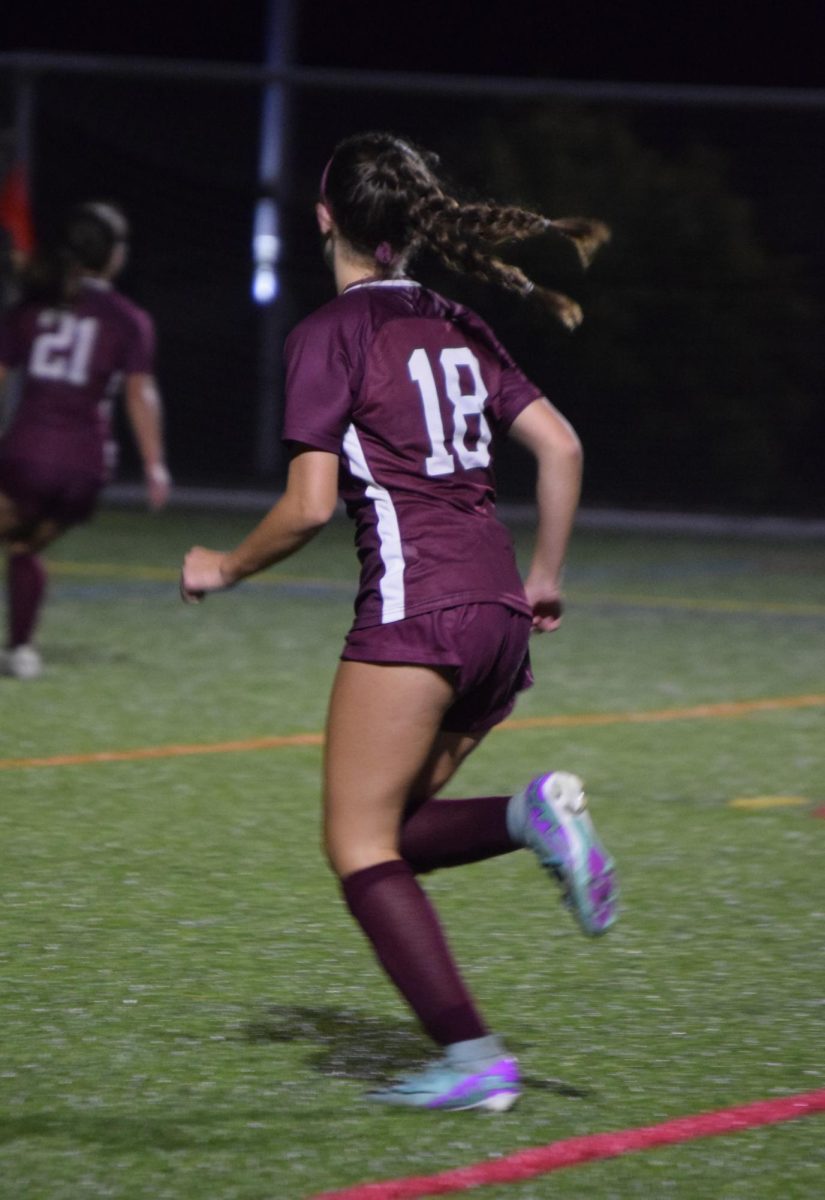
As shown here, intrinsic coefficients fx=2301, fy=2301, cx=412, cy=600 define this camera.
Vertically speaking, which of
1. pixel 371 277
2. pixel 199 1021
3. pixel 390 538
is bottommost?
pixel 199 1021

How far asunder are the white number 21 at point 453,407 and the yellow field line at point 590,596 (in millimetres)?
8683

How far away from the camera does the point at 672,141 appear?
19.5 meters

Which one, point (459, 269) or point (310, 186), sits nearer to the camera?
point (459, 269)

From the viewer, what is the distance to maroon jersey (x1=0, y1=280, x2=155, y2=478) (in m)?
9.53

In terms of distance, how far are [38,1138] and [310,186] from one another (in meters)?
16.8

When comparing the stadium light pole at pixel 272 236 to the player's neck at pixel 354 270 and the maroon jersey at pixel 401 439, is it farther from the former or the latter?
the maroon jersey at pixel 401 439

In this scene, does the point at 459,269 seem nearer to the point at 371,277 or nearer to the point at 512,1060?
the point at 371,277

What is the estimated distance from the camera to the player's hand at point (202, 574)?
399 centimetres

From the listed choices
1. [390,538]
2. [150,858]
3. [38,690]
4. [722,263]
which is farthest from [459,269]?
[722,263]

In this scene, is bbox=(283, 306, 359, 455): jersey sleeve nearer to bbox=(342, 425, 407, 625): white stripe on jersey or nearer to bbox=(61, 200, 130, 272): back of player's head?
bbox=(342, 425, 407, 625): white stripe on jersey

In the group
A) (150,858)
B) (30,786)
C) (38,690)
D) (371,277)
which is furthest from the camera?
(38,690)

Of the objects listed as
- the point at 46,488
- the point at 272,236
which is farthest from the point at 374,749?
the point at 272,236

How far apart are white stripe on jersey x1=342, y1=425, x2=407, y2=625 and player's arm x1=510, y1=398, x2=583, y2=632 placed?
1.10 ft

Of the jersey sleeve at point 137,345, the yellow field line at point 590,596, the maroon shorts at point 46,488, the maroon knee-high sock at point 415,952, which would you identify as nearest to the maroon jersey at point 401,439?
the maroon knee-high sock at point 415,952
